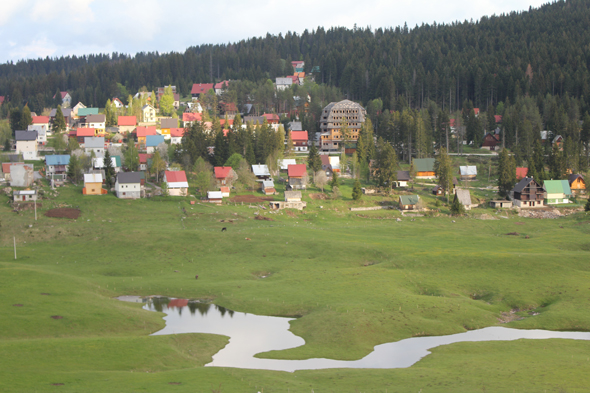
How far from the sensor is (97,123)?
155625 mm

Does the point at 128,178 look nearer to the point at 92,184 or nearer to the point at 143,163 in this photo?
the point at 92,184

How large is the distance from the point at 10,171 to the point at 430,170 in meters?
88.3

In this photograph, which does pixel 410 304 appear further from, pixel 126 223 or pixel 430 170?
pixel 430 170

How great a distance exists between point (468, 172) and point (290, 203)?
1880 inches

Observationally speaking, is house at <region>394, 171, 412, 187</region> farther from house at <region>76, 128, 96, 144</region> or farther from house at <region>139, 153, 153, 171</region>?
house at <region>76, 128, 96, 144</region>

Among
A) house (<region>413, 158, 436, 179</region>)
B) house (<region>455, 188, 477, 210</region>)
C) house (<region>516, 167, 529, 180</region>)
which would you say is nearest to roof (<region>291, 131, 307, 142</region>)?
house (<region>413, 158, 436, 179</region>)

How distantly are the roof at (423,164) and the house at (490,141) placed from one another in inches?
1248

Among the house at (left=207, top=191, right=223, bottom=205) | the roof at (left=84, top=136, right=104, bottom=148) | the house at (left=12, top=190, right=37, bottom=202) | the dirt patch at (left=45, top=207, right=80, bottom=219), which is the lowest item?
the dirt patch at (left=45, top=207, right=80, bottom=219)

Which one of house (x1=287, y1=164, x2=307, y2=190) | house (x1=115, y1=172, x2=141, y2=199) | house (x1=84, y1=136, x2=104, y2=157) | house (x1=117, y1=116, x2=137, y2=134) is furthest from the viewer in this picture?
house (x1=117, y1=116, x2=137, y2=134)

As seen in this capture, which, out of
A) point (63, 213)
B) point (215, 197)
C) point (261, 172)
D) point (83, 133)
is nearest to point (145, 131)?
point (83, 133)

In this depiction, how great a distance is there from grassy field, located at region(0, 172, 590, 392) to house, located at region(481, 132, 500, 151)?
53.6 metres

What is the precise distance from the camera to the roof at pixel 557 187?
112125 mm

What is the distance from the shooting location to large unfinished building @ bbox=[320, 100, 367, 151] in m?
158

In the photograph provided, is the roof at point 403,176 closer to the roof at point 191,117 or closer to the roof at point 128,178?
the roof at point 128,178
